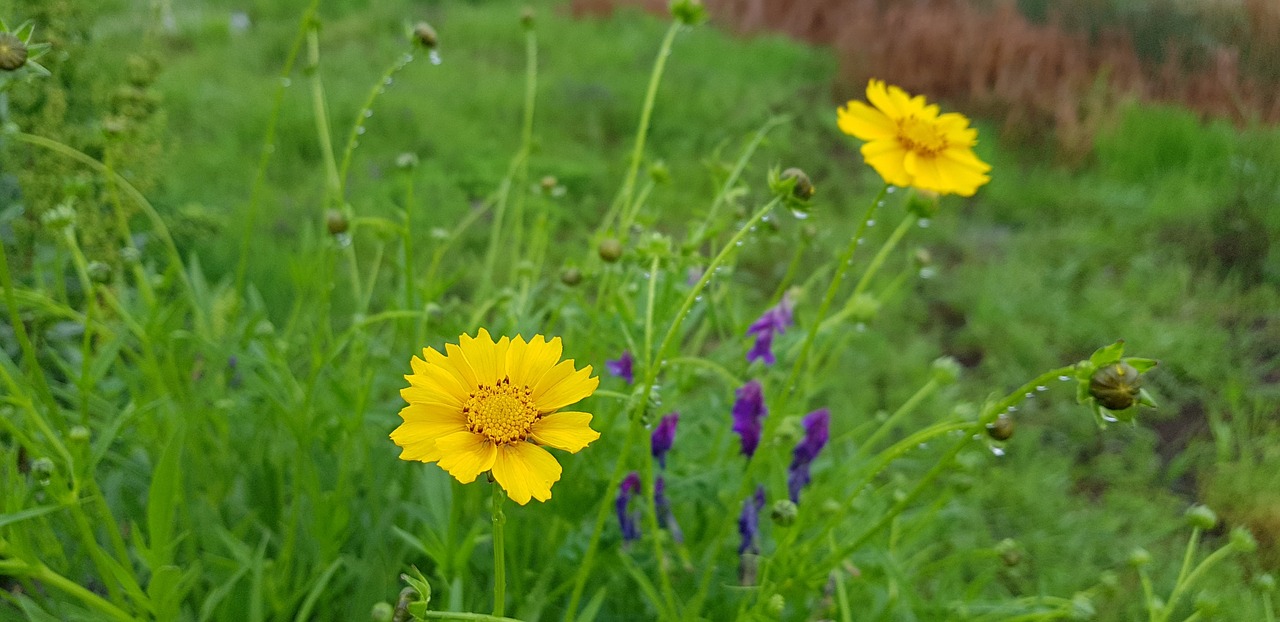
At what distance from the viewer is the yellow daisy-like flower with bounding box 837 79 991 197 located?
73 cm

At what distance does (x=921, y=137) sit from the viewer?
761 mm

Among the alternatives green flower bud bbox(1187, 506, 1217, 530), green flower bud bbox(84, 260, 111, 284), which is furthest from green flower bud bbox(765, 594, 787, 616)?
green flower bud bbox(84, 260, 111, 284)

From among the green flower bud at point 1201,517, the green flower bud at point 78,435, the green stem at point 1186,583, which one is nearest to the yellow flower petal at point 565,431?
the green flower bud at point 78,435

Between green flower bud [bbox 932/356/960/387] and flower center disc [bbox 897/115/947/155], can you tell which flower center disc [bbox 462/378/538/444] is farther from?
green flower bud [bbox 932/356/960/387]

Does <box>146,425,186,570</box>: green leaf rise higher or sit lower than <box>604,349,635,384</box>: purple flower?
higher

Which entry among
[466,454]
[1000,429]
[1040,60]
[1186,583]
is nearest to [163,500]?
[466,454]

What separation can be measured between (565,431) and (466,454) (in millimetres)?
69

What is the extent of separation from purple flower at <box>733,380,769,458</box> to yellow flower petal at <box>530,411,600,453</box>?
0.36m

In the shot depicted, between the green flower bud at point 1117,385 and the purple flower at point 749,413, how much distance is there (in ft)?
1.18

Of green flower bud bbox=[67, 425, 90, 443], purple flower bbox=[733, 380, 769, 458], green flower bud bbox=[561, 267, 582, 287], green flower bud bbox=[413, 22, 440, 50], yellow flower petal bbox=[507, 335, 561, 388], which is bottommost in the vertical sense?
purple flower bbox=[733, 380, 769, 458]

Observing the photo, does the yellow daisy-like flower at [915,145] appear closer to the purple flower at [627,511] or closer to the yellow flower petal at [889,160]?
the yellow flower petal at [889,160]

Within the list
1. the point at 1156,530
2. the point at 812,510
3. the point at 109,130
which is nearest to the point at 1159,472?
the point at 1156,530

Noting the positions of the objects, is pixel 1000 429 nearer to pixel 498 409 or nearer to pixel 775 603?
pixel 775 603

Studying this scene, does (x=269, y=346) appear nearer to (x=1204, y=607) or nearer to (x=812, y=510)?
(x=812, y=510)
